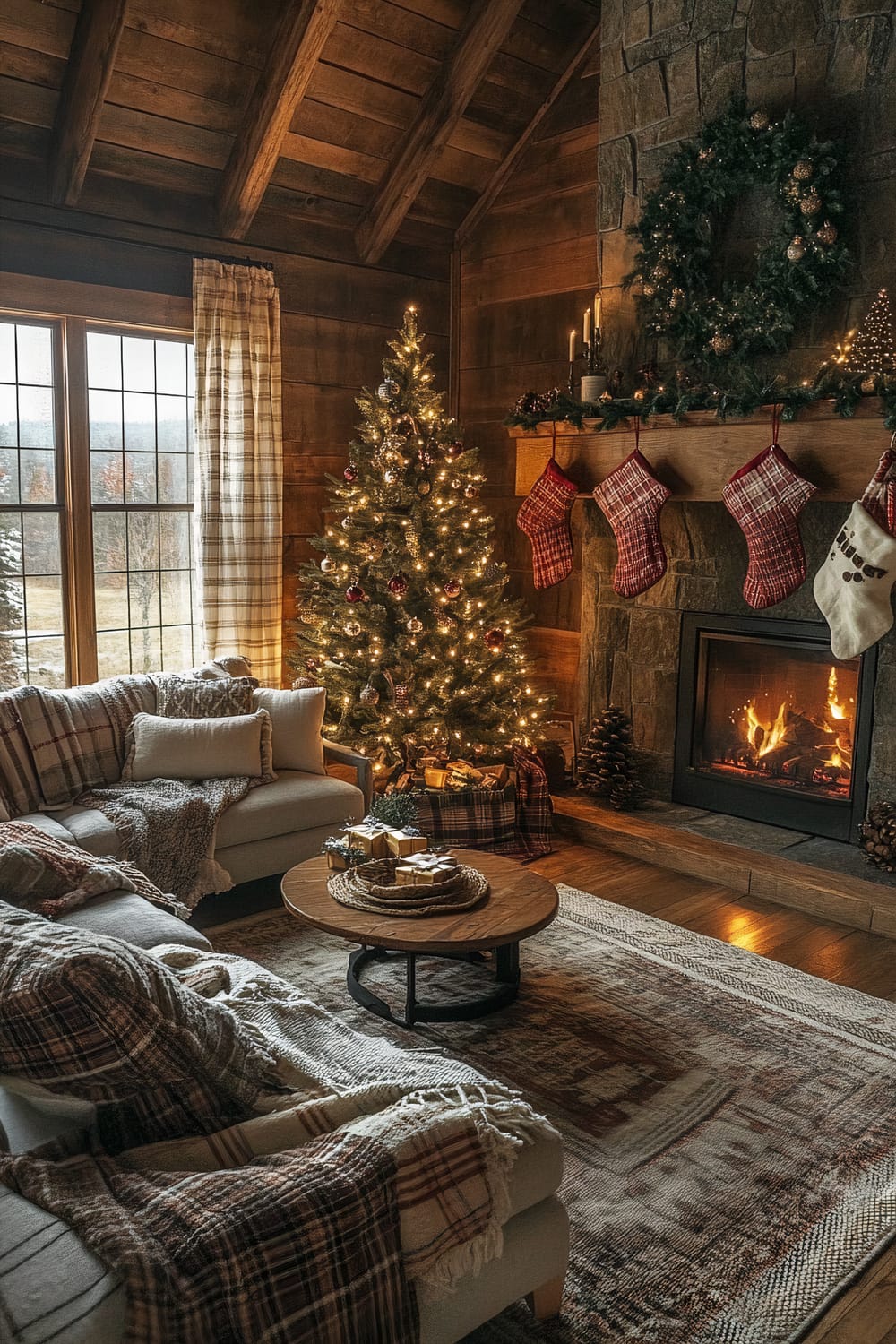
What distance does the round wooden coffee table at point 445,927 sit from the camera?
270 cm

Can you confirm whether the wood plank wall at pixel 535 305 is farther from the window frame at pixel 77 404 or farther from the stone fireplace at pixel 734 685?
the window frame at pixel 77 404

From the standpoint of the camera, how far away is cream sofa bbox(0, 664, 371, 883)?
3.55 m

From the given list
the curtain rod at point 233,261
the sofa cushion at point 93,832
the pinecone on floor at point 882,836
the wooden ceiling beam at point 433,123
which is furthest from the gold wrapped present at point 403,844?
the wooden ceiling beam at point 433,123

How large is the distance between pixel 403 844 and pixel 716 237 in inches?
115

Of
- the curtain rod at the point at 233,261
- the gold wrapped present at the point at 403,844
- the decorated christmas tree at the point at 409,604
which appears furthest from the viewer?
the curtain rod at the point at 233,261

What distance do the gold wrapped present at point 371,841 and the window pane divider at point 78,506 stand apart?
→ 2.36 m

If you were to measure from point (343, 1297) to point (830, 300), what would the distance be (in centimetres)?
383

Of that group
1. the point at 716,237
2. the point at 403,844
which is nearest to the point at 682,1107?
the point at 403,844

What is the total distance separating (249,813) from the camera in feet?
12.5

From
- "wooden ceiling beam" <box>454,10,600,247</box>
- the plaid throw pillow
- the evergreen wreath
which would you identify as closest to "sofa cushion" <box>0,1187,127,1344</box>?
the plaid throw pillow

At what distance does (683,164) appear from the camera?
4316mm

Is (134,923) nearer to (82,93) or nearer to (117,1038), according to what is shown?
(117,1038)

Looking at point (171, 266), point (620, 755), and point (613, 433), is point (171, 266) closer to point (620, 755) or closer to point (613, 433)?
point (613, 433)

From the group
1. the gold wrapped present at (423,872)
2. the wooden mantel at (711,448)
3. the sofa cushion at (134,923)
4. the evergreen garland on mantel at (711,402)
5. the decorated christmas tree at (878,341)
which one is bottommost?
the sofa cushion at (134,923)
